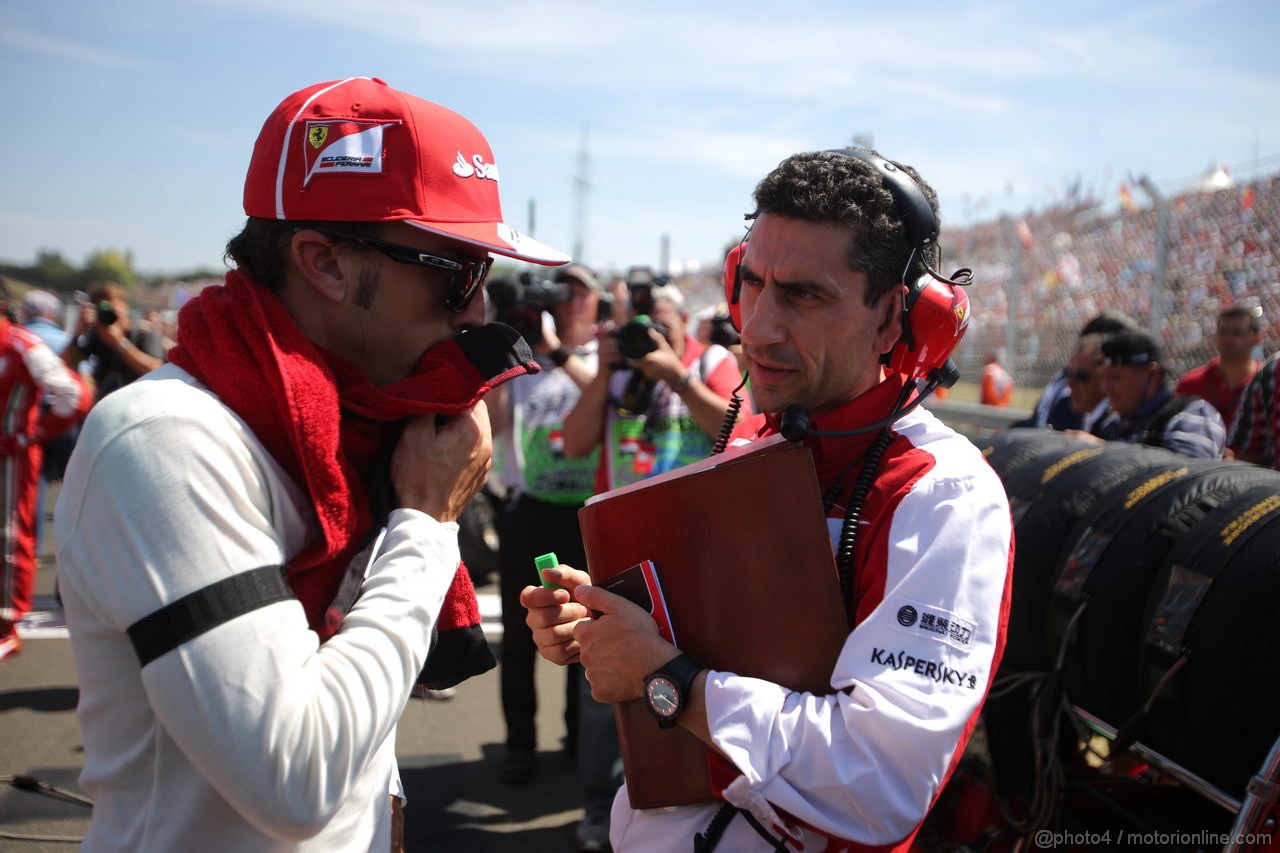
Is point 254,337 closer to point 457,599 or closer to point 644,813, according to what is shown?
point 457,599

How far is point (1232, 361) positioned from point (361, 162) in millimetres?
6535

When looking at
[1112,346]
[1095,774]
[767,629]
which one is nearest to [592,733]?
[1095,774]

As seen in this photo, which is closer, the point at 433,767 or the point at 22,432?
the point at 433,767

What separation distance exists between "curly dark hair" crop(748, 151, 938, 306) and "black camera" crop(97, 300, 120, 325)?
523 cm

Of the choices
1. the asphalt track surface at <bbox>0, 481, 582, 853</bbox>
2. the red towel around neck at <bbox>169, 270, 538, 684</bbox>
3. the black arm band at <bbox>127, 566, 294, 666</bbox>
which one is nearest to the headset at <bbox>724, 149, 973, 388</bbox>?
the red towel around neck at <bbox>169, 270, 538, 684</bbox>

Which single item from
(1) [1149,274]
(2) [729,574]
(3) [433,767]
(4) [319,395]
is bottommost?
(3) [433,767]

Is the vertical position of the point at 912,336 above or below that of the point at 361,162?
below

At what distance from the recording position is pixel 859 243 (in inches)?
66.1

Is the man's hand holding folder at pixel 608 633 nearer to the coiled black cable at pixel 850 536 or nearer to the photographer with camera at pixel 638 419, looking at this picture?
the coiled black cable at pixel 850 536

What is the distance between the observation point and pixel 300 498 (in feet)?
4.47

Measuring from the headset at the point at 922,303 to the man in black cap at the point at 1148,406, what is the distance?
3.34 meters

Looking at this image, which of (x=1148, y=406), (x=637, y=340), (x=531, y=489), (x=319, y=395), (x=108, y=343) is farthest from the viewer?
(x=108, y=343)

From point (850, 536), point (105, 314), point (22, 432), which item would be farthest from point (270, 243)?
point (22, 432)

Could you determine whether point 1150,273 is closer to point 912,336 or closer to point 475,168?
point 912,336
